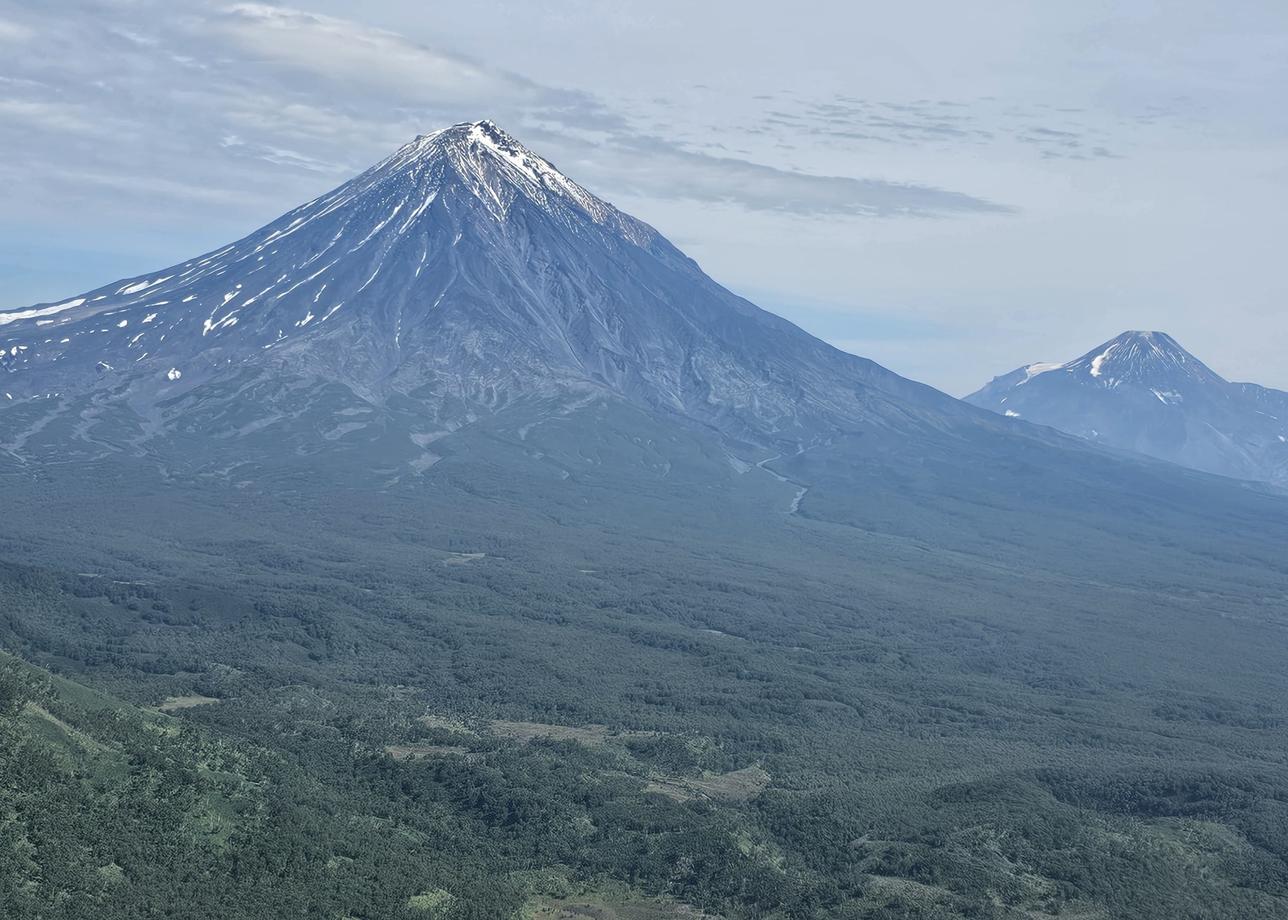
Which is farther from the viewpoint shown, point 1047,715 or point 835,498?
point 835,498

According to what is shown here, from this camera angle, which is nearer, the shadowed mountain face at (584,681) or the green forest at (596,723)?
the green forest at (596,723)

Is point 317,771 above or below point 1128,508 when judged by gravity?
below

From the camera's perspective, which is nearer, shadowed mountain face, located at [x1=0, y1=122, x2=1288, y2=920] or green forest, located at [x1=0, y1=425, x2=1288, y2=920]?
green forest, located at [x1=0, y1=425, x2=1288, y2=920]

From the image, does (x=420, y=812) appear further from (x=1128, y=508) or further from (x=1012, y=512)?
(x=1128, y=508)

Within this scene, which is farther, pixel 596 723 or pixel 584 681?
pixel 584 681

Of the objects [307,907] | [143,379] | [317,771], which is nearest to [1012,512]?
[143,379]

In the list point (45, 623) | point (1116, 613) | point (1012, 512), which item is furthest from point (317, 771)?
point (1012, 512)

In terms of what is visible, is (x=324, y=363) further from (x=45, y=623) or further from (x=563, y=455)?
(x=45, y=623)

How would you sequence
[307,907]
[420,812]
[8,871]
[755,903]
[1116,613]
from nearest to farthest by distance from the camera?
1. [8,871]
2. [307,907]
3. [755,903]
4. [420,812]
5. [1116,613]

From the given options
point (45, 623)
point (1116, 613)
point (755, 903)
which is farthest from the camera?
point (1116, 613)

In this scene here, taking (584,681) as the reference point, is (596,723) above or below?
below
